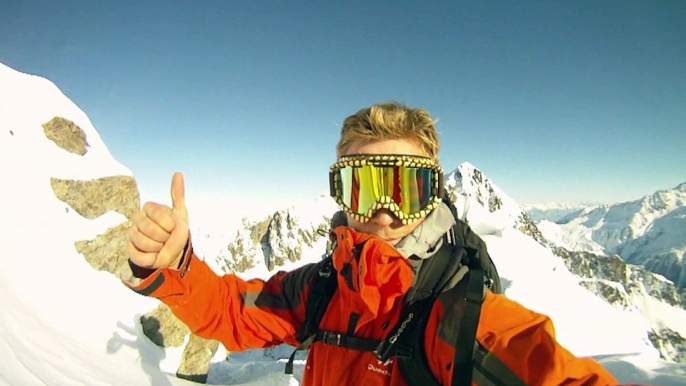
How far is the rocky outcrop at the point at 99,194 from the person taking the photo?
1856 centimetres

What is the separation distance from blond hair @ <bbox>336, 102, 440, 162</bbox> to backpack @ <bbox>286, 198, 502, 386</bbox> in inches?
33.3

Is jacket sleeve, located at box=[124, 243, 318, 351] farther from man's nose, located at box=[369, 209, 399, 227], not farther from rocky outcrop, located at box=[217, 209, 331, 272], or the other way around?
rocky outcrop, located at box=[217, 209, 331, 272]

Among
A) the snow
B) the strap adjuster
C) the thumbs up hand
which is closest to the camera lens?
the thumbs up hand

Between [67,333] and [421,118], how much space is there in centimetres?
1715

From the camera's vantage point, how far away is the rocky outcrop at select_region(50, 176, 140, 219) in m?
18.6

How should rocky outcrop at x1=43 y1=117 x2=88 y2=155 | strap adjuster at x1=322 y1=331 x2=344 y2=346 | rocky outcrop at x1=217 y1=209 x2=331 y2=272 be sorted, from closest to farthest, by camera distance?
strap adjuster at x1=322 y1=331 x2=344 y2=346 < rocky outcrop at x1=43 y1=117 x2=88 y2=155 < rocky outcrop at x1=217 y1=209 x2=331 y2=272

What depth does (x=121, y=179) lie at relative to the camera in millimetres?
21531

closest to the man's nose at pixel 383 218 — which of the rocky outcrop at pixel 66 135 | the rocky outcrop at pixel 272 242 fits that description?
the rocky outcrop at pixel 66 135

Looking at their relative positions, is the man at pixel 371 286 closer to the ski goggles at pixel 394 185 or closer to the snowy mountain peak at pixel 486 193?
the ski goggles at pixel 394 185

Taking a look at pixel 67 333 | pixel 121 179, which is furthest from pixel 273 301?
pixel 121 179

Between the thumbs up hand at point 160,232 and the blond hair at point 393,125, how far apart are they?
151cm

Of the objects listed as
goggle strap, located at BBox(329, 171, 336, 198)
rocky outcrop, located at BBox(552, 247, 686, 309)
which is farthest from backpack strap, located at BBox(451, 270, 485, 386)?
rocky outcrop, located at BBox(552, 247, 686, 309)

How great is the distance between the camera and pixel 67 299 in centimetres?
1480

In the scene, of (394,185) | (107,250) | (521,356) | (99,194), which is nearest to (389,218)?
(394,185)
